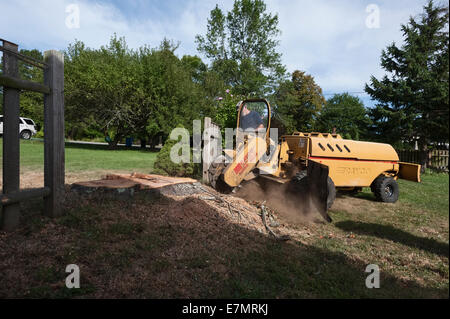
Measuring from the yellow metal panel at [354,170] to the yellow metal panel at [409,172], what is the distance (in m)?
0.20

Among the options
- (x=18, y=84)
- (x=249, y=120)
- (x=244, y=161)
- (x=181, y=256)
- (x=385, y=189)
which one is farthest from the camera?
(x=385, y=189)

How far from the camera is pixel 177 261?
2.87 m

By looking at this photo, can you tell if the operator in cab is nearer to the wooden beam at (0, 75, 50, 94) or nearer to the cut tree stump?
the cut tree stump

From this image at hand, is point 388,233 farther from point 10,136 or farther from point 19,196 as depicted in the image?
point 10,136

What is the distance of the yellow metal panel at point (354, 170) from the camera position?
234 inches

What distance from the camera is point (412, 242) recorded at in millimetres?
3668

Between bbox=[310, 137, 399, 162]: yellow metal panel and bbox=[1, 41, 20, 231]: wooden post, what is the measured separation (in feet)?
16.3

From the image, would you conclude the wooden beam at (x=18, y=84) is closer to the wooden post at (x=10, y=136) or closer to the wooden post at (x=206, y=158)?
the wooden post at (x=10, y=136)

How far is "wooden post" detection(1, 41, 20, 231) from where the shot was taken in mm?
3084

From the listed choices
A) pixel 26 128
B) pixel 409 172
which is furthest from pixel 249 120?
pixel 26 128

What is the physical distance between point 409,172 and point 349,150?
1912 mm
